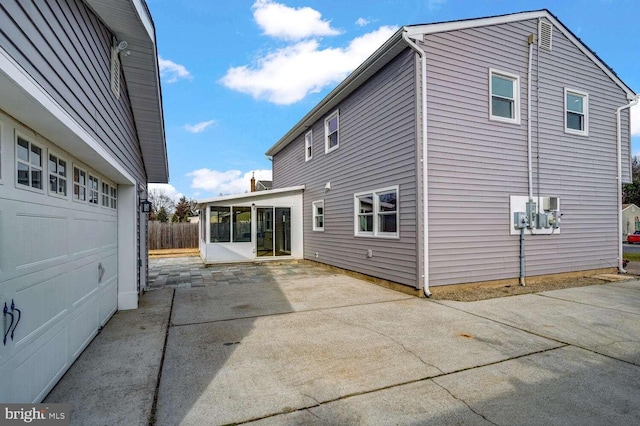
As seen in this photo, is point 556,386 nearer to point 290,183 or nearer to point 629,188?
point 290,183

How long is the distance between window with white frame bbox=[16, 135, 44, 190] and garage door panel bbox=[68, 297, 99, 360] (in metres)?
1.57

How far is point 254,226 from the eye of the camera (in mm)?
12758

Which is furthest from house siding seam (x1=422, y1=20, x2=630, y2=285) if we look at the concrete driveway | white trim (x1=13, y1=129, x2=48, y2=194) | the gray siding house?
white trim (x1=13, y1=129, x2=48, y2=194)

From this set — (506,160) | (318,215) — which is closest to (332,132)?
(318,215)

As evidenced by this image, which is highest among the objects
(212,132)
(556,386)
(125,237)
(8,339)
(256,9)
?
(256,9)

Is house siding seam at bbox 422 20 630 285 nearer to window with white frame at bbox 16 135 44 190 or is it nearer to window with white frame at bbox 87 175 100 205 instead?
window with white frame at bbox 87 175 100 205

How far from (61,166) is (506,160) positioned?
8.03 m

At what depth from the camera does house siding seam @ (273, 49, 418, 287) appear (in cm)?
686

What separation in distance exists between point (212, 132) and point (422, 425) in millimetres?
18790

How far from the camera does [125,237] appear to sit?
5.92 metres

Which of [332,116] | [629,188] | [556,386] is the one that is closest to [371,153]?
[332,116]

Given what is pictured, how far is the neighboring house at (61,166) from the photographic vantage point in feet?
7.41

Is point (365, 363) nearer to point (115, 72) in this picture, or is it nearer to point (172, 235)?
point (115, 72)

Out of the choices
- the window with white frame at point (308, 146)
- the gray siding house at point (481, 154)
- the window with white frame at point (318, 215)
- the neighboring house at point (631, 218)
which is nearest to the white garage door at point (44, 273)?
the gray siding house at point (481, 154)
